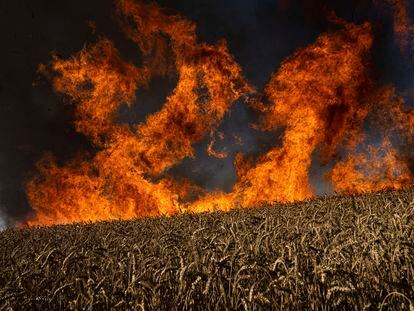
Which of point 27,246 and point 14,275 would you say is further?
point 27,246

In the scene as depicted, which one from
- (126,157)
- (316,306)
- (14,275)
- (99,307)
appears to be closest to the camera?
(316,306)

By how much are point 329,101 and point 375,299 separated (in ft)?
62.2

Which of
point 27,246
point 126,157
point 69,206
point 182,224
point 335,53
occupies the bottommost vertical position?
point 27,246

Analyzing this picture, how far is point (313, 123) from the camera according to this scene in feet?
70.5

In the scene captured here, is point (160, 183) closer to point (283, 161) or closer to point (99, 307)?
point (283, 161)

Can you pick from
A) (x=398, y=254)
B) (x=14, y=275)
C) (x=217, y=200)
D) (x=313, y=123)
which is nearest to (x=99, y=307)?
(x=14, y=275)

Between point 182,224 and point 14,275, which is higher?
point 182,224

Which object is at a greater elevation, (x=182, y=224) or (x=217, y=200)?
(x=217, y=200)

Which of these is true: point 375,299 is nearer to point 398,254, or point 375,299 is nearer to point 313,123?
point 398,254

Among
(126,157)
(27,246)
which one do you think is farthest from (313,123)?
(27,246)

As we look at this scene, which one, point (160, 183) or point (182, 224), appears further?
point (160, 183)

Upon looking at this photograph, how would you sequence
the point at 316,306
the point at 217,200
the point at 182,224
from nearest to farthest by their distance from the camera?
the point at 316,306 < the point at 182,224 < the point at 217,200

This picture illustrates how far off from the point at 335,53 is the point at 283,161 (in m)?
5.64

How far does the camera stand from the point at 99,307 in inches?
169
